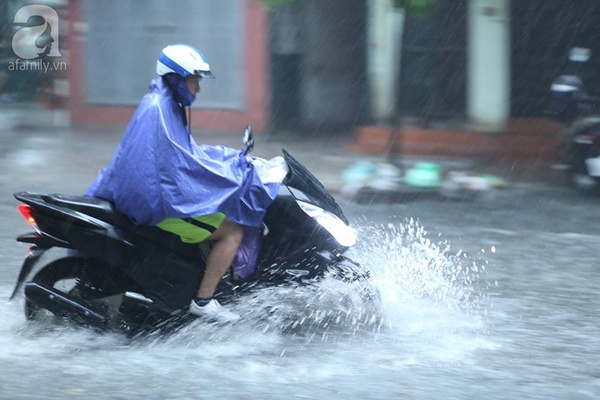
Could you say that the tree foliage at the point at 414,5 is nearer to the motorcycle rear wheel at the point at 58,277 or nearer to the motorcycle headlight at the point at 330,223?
the motorcycle headlight at the point at 330,223

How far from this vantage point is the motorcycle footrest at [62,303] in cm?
544

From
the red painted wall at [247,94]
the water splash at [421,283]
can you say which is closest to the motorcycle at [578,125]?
the water splash at [421,283]

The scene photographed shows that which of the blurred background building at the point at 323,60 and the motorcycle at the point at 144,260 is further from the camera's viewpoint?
the blurred background building at the point at 323,60

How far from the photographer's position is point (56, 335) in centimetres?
559

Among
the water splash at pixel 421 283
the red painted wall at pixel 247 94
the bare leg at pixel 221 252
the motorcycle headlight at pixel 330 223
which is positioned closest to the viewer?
the bare leg at pixel 221 252

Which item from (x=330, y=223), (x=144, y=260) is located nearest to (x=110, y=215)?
(x=144, y=260)

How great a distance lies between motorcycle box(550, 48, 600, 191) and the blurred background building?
102cm

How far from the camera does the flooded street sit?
4.91 metres

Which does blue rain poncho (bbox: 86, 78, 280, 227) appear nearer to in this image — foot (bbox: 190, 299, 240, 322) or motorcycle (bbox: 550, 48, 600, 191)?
foot (bbox: 190, 299, 240, 322)

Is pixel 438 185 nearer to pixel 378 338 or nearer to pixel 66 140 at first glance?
pixel 378 338

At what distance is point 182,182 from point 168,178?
0.25 ft

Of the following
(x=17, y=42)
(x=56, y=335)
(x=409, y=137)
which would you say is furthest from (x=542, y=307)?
(x=17, y=42)

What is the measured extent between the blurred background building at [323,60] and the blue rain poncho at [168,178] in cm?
812

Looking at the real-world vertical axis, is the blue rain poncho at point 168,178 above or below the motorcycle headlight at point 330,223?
above
